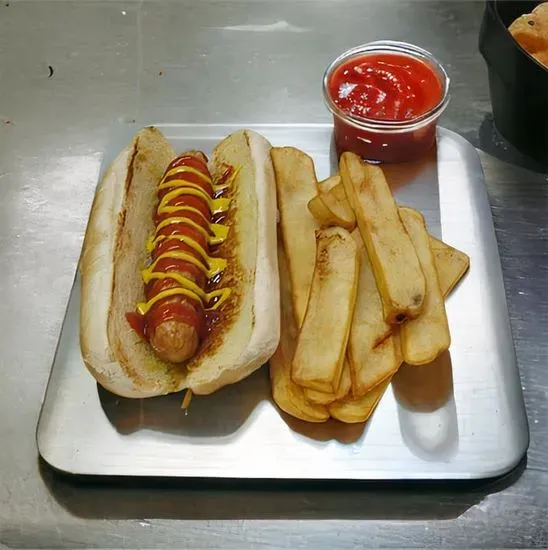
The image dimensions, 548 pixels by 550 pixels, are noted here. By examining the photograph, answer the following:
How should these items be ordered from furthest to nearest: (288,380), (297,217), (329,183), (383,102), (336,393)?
(383,102) < (329,183) < (297,217) < (288,380) < (336,393)

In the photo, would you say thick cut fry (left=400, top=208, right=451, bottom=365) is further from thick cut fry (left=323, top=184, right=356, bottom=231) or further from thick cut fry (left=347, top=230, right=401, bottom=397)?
thick cut fry (left=323, top=184, right=356, bottom=231)

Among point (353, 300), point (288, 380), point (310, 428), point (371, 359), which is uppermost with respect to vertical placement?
point (353, 300)

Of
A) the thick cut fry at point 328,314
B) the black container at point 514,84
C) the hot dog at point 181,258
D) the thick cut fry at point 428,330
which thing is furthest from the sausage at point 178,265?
the black container at point 514,84

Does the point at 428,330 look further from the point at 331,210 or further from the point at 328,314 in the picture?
the point at 331,210

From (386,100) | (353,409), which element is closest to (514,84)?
(386,100)

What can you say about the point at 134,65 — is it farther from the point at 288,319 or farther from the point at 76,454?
the point at 76,454

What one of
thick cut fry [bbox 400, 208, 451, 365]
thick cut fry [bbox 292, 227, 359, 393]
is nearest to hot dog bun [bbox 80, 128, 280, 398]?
thick cut fry [bbox 292, 227, 359, 393]

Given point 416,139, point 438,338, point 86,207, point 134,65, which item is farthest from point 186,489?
point 134,65
